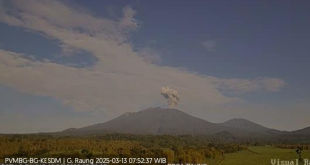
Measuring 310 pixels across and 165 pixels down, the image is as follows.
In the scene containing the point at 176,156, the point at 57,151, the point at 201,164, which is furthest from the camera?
the point at 57,151

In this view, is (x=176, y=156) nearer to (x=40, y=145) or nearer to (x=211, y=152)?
(x=211, y=152)

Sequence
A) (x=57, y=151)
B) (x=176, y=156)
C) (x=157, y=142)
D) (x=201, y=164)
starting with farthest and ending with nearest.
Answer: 1. (x=157, y=142)
2. (x=57, y=151)
3. (x=176, y=156)
4. (x=201, y=164)

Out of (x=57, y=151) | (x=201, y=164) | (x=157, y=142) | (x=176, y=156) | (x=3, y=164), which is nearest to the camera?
(x=3, y=164)

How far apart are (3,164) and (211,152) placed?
54.2 metres

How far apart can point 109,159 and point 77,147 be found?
1899 cm

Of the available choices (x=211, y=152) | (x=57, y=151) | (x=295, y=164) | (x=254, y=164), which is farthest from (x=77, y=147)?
(x=295, y=164)

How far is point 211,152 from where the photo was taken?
96062mm

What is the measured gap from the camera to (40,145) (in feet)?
318

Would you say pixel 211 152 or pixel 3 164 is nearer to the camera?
pixel 3 164

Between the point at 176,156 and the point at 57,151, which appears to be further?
the point at 57,151

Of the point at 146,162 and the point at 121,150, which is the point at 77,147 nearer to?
the point at 121,150

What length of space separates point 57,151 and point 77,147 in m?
5.78

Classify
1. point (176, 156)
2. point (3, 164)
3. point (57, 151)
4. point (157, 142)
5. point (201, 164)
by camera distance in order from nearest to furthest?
point (3, 164) → point (201, 164) → point (176, 156) → point (57, 151) → point (157, 142)

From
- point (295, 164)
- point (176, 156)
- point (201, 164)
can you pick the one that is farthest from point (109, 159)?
point (295, 164)
